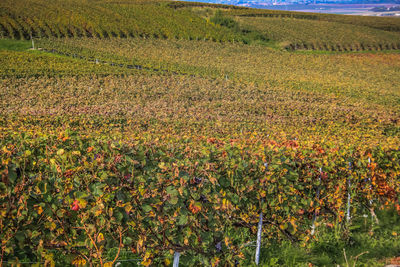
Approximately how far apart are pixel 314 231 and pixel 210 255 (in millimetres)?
2524

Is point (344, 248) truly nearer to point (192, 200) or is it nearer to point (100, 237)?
point (192, 200)

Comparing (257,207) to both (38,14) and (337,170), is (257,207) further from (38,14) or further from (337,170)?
(38,14)

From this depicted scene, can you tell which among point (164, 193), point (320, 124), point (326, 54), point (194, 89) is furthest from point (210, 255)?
point (326, 54)

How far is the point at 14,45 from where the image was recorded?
57375 millimetres

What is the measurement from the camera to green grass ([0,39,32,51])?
185 ft

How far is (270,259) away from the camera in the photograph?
5508mm

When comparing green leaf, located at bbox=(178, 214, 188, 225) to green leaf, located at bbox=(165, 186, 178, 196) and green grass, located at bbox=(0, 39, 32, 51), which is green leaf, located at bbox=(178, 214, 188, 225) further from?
green grass, located at bbox=(0, 39, 32, 51)

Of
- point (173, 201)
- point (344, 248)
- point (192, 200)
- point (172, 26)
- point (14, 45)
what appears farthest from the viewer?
point (172, 26)

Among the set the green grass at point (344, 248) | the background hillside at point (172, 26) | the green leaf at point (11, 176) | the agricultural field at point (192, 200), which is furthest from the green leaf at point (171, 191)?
the background hillside at point (172, 26)

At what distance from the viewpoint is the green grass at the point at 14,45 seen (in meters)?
56.3

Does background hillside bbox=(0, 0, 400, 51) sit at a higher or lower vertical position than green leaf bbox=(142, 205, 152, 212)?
higher

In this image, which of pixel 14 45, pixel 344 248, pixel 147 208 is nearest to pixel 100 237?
pixel 147 208

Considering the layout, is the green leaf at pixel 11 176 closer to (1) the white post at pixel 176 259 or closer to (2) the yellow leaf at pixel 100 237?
(2) the yellow leaf at pixel 100 237

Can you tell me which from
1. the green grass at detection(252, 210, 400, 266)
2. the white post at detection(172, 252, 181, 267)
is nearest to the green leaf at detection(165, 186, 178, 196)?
the white post at detection(172, 252, 181, 267)
